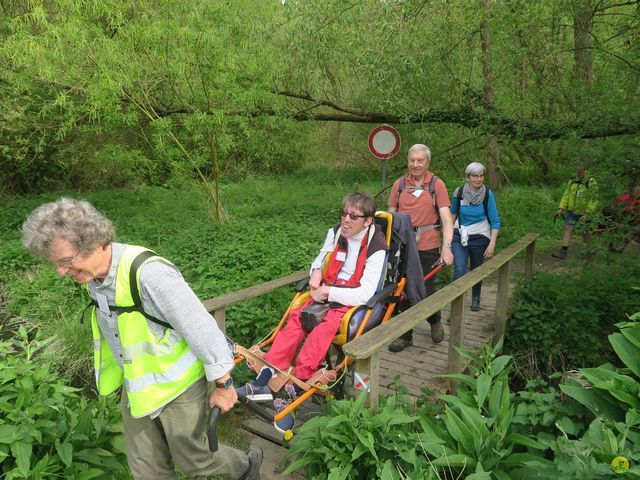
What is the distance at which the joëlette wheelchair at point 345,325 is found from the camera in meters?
2.92

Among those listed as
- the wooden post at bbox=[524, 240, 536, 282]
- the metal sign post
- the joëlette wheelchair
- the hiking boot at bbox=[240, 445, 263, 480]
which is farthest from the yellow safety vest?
the metal sign post

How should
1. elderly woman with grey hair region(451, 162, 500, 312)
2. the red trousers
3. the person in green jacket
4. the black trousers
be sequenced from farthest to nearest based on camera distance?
1. the person in green jacket
2. elderly woman with grey hair region(451, 162, 500, 312)
3. the black trousers
4. the red trousers

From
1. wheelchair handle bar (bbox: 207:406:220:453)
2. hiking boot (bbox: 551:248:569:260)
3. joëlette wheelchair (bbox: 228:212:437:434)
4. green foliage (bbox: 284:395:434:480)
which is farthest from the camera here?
hiking boot (bbox: 551:248:569:260)

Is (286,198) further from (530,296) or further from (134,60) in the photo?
(530,296)

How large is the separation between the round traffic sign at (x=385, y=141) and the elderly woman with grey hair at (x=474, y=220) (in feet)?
9.45

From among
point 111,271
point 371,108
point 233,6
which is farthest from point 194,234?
point 111,271

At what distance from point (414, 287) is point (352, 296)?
2.46ft

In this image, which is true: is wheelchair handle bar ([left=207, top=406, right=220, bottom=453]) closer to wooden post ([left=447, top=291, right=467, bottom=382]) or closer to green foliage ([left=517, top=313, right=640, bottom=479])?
green foliage ([left=517, top=313, right=640, bottom=479])

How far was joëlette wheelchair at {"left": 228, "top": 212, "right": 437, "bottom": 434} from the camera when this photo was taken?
292cm

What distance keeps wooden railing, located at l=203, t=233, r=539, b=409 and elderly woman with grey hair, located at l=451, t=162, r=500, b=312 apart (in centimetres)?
35

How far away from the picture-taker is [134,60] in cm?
790

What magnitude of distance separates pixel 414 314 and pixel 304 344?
792 millimetres

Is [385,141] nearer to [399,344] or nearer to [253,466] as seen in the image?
[399,344]
